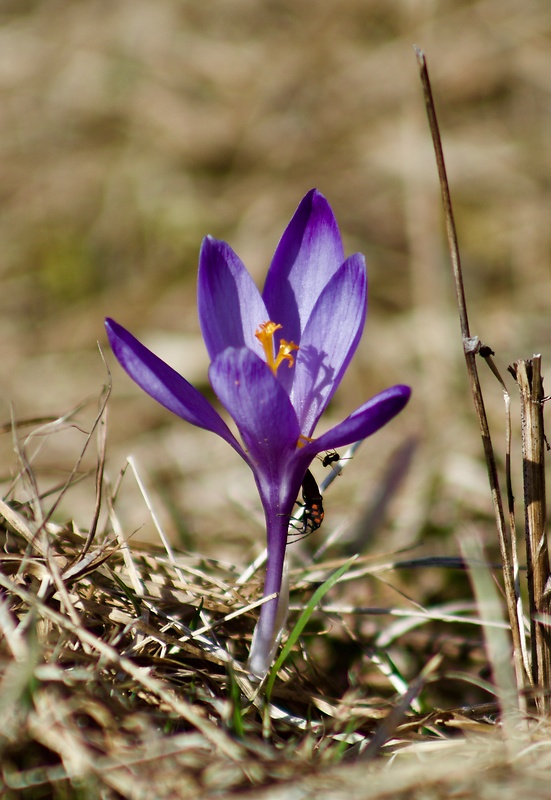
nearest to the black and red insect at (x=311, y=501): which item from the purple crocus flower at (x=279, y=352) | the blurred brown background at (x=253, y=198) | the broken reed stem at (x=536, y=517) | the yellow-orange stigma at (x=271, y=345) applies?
the purple crocus flower at (x=279, y=352)

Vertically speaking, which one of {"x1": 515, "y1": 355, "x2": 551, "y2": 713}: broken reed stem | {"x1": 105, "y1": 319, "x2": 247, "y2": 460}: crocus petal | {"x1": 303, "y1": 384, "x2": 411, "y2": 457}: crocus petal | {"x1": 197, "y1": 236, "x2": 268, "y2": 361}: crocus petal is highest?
{"x1": 197, "y1": 236, "x2": 268, "y2": 361}: crocus petal

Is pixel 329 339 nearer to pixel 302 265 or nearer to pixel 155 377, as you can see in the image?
pixel 302 265

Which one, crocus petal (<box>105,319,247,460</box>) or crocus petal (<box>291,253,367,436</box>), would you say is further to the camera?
crocus petal (<box>291,253,367,436</box>)

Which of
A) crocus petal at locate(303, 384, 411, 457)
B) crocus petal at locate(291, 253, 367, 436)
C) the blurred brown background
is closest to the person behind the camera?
crocus petal at locate(303, 384, 411, 457)

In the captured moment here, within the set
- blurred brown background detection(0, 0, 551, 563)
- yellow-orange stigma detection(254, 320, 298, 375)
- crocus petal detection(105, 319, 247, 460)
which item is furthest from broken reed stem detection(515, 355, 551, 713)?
blurred brown background detection(0, 0, 551, 563)

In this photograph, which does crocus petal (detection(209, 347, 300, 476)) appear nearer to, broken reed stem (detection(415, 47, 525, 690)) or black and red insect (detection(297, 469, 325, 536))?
black and red insect (detection(297, 469, 325, 536))

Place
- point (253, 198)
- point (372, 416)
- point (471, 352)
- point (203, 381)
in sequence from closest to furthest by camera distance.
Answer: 1. point (372, 416)
2. point (471, 352)
3. point (203, 381)
4. point (253, 198)

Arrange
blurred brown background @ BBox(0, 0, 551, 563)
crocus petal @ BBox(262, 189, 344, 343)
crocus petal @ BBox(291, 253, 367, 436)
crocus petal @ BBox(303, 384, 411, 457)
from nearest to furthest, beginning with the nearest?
crocus petal @ BBox(303, 384, 411, 457) < crocus petal @ BBox(291, 253, 367, 436) < crocus petal @ BBox(262, 189, 344, 343) < blurred brown background @ BBox(0, 0, 551, 563)

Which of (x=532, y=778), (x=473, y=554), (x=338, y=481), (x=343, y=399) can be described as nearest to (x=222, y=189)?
(x=343, y=399)

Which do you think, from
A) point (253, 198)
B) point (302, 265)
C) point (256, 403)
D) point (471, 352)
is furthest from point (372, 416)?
point (253, 198)
